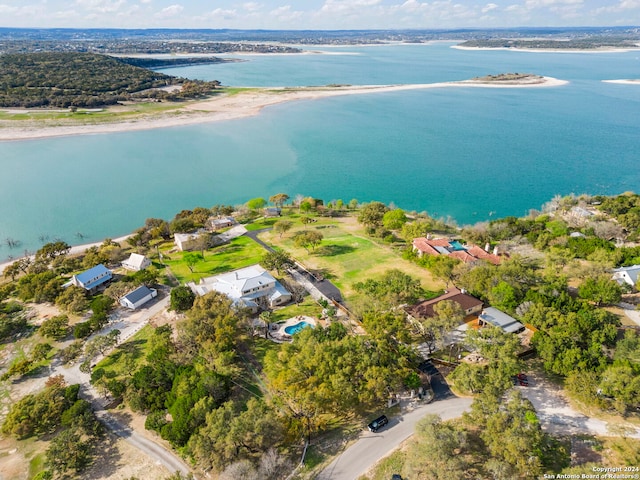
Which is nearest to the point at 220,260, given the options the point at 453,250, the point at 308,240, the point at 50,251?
the point at 308,240

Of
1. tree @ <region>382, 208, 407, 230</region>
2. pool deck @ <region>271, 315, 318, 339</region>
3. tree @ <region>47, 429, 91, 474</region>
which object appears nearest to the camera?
tree @ <region>47, 429, 91, 474</region>

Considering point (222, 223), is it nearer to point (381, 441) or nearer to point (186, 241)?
point (186, 241)

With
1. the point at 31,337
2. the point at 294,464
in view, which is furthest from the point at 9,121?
the point at 294,464

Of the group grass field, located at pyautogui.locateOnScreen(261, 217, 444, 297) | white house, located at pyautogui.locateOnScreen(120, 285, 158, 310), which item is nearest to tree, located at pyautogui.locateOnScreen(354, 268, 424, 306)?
grass field, located at pyautogui.locateOnScreen(261, 217, 444, 297)

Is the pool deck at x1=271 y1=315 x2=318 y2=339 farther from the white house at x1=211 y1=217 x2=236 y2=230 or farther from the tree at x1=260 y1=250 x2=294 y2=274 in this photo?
the white house at x1=211 y1=217 x2=236 y2=230

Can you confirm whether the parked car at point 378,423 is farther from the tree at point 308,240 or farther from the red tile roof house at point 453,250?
the tree at point 308,240
